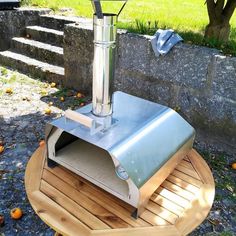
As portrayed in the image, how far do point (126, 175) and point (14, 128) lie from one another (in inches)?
114

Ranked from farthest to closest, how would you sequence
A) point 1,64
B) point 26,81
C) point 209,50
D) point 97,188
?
point 1,64
point 26,81
point 209,50
point 97,188

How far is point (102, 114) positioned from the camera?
192cm

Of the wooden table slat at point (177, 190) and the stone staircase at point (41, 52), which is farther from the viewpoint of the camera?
the stone staircase at point (41, 52)

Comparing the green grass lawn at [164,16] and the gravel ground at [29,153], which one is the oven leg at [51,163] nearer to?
the gravel ground at [29,153]

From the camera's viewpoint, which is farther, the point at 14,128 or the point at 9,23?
the point at 9,23

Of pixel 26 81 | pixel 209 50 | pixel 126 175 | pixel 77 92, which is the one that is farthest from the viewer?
pixel 26 81

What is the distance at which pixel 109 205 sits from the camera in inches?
70.5

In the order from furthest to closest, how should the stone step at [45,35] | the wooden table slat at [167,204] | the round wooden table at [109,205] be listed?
the stone step at [45,35] < the wooden table slat at [167,204] < the round wooden table at [109,205]

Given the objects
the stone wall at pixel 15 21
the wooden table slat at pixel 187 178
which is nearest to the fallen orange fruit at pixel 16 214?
the wooden table slat at pixel 187 178

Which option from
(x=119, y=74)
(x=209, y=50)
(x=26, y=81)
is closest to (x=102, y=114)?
(x=209, y=50)

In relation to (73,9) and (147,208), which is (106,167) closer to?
(147,208)

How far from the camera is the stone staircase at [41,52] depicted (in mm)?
5662

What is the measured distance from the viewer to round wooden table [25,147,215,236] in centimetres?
163

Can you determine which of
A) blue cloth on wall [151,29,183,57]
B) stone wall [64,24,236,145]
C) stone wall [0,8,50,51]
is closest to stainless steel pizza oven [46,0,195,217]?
stone wall [64,24,236,145]
